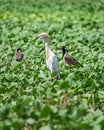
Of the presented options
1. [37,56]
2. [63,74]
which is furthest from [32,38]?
[63,74]

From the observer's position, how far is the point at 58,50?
12281mm

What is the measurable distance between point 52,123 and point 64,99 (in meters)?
0.99

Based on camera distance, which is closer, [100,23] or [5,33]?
[5,33]

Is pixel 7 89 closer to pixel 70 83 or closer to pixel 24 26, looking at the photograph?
pixel 70 83

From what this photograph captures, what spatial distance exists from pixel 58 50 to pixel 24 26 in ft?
15.9

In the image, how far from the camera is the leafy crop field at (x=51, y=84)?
5668 mm

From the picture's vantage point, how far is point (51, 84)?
25.0 ft

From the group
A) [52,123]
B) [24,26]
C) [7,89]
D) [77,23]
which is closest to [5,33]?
[24,26]

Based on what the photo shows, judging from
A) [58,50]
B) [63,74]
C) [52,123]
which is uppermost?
[52,123]

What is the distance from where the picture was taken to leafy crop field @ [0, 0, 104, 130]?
5668 mm

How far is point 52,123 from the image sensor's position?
5758 mm

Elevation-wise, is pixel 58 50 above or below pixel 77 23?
above

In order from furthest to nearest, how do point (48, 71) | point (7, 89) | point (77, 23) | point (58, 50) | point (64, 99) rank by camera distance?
point (77, 23)
point (58, 50)
point (48, 71)
point (7, 89)
point (64, 99)

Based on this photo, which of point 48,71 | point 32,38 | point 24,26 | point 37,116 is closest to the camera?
point 37,116
